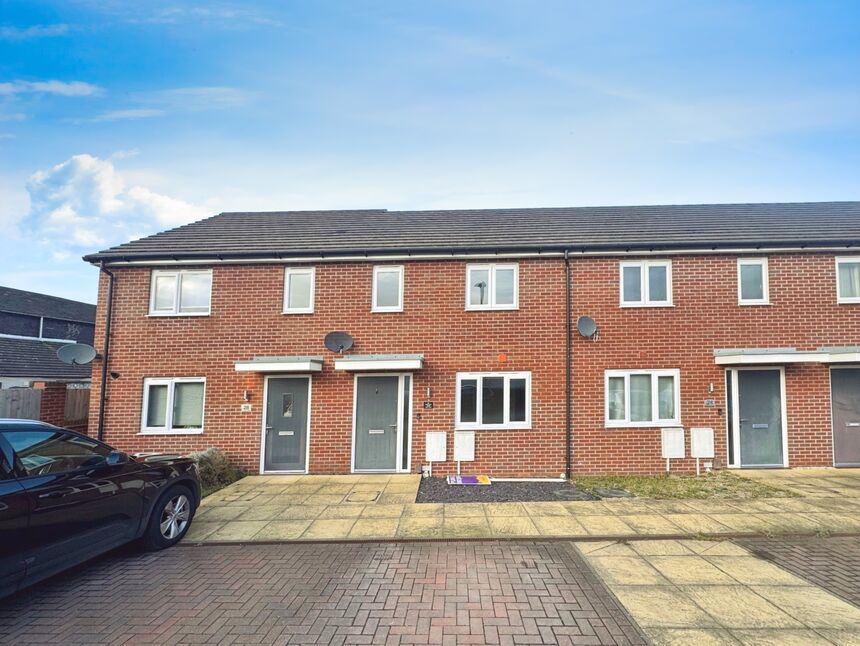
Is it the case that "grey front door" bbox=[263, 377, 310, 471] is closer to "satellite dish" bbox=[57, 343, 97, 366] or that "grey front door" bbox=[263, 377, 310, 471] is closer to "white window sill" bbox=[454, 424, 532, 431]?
"white window sill" bbox=[454, 424, 532, 431]

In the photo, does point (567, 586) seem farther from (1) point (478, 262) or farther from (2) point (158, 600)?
(1) point (478, 262)

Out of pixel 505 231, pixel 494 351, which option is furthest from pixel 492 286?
pixel 505 231

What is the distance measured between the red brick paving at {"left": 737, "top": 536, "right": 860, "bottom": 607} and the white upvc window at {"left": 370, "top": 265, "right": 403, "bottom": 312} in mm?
6931

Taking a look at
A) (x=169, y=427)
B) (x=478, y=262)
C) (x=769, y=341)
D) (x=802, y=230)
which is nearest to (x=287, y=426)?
(x=169, y=427)

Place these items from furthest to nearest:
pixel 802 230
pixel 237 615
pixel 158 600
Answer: pixel 802 230, pixel 158 600, pixel 237 615

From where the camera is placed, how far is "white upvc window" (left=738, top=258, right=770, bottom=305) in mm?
9312

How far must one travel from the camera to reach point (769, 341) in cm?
914

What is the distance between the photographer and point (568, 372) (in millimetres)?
9109

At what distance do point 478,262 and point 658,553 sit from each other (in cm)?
623

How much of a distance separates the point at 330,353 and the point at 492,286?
3756mm

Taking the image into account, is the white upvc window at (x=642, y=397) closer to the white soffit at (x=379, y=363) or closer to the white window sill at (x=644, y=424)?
the white window sill at (x=644, y=424)

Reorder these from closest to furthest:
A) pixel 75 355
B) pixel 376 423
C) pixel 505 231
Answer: pixel 75 355, pixel 376 423, pixel 505 231

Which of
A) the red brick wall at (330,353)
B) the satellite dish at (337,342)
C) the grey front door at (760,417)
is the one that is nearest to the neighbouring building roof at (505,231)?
the red brick wall at (330,353)

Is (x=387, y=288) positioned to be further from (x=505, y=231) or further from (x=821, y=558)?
(x=821, y=558)
